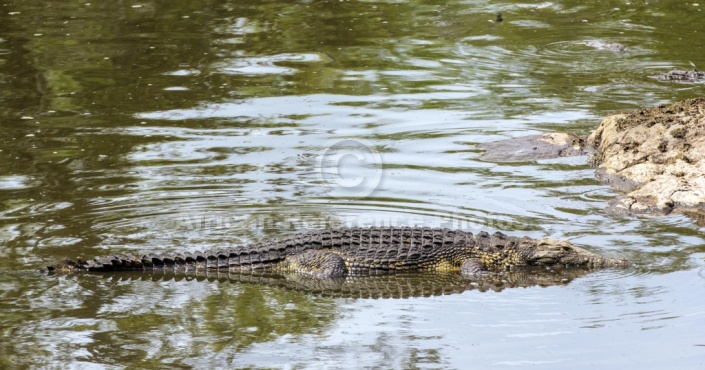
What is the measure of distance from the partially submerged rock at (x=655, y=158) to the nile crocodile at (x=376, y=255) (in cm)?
162

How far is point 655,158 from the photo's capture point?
11.5 meters

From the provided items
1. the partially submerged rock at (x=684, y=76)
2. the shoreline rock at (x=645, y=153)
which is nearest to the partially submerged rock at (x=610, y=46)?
the partially submerged rock at (x=684, y=76)

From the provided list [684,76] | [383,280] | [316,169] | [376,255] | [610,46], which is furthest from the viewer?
[610,46]

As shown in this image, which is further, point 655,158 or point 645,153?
point 645,153

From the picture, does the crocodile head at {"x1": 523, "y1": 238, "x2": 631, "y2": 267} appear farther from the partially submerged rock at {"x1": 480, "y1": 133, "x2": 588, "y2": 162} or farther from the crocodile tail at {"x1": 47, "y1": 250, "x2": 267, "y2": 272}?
the partially submerged rock at {"x1": 480, "y1": 133, "x2": 588, "y2": 162}

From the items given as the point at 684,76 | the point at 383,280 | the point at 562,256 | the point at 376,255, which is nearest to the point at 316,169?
the point at 376,255

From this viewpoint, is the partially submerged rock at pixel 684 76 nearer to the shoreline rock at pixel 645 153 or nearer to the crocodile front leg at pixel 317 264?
the shoreline rock at pixel 645 153

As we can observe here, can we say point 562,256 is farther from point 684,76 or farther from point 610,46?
point 610,46

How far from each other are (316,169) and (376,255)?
2.97 metres

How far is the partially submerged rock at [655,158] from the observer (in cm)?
1048

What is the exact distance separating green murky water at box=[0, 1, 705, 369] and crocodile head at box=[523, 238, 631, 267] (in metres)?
0.20

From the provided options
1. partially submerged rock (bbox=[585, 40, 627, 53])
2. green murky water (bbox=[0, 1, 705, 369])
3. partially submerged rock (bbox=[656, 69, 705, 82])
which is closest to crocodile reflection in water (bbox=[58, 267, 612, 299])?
green murky water (bbox=[0, 1, 705, 369])

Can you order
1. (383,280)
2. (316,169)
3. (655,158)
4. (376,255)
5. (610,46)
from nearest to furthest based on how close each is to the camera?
1. (383,280)
2. (376,255)
3. (655,158)
4. (316,169)
5. (610,46)

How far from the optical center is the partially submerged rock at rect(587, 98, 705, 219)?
34.4ft
